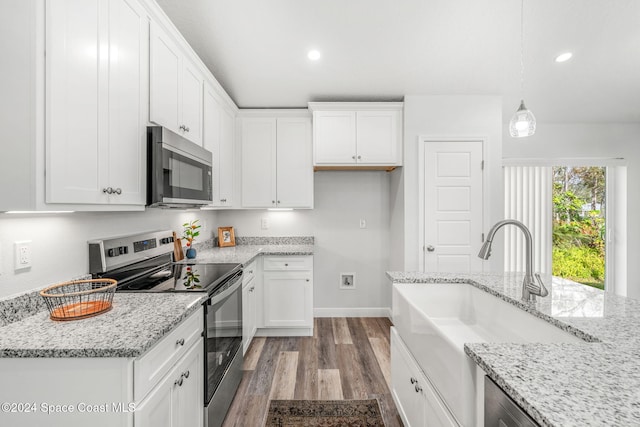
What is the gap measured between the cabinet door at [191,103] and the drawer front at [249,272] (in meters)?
1.13

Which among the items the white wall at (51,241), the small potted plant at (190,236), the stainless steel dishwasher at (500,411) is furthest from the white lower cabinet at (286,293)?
the stainless steel dishwasher at (500,411)

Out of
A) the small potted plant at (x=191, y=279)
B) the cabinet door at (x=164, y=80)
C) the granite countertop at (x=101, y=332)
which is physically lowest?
the granite countertop at (x=101, y=332)

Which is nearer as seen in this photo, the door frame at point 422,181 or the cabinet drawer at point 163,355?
the cabinet drawer at point 163,355

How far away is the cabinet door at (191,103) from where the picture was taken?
6.75 ft

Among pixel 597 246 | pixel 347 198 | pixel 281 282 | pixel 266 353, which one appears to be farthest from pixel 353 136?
pixel 597 246

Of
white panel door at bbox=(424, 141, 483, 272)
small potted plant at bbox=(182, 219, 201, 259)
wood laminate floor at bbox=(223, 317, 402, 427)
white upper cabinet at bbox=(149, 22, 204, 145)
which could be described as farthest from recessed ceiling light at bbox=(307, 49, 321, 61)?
wood laminate floor at bbox=(223, 317, 402, 427)

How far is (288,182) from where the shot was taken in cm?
332

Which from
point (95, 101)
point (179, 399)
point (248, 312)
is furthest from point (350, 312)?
point (95, 101)

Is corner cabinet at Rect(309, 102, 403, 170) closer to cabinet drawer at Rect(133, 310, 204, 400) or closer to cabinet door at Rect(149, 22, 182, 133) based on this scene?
cabinet door at Rect(149, 22, 182, 133)

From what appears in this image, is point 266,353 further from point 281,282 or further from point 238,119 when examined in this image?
point 238,119

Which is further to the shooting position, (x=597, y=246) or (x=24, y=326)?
(x=597, y=246)

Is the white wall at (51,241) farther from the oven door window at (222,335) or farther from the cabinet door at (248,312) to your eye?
the cabinet door at (248,312)

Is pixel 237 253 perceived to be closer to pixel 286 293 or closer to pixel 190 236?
pixel 190 236

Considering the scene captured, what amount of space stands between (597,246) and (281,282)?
522 centimetres
